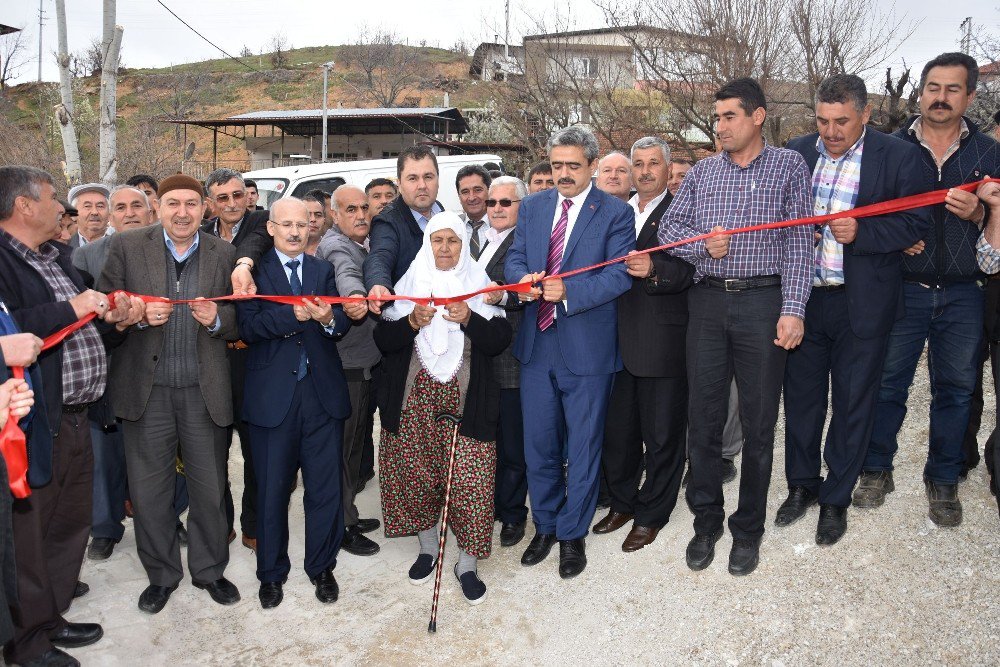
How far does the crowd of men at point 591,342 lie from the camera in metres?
3.69

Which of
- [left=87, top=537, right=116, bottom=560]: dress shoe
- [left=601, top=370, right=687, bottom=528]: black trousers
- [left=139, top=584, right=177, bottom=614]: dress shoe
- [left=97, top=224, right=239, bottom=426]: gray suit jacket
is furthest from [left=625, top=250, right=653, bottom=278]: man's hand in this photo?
[left=87, top=537, right=116, bottom=560]: dress shoe

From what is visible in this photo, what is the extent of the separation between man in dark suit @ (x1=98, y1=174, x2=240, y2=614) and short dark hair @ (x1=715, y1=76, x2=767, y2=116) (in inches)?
114

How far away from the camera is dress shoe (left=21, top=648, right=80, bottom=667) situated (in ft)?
11.7

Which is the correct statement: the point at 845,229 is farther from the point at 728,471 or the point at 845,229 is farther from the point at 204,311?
the point at 204,311

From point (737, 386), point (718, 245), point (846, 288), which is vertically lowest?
point (737, 386)

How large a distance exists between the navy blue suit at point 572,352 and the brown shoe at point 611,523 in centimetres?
32

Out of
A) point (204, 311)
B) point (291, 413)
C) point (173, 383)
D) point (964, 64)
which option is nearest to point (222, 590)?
point (291, 413)

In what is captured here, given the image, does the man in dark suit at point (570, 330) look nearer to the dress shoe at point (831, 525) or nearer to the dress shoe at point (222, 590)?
the dress shoe at point (831, 525)

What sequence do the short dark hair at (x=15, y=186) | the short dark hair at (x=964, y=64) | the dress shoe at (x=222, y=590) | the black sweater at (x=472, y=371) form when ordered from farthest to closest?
the dress shoe at (x=222, y=590) → the black sweater at (x=472, y=371) → the short dark hair at (x=964, y=64) → the short dark hair at (x=15, y=186)

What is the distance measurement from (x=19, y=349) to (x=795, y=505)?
3965mm

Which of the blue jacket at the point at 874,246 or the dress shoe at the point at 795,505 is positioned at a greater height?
the blue jacket at the point at 874,246

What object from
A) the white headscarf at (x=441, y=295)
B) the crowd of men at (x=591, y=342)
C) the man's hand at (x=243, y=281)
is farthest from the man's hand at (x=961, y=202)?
Answer: the man's hand at (x=243, y=281)

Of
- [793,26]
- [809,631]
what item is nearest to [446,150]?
[793,26]

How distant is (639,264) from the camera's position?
12.8ft
